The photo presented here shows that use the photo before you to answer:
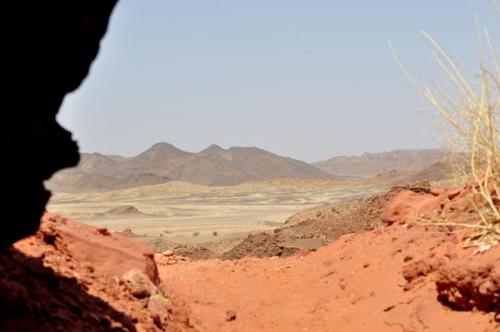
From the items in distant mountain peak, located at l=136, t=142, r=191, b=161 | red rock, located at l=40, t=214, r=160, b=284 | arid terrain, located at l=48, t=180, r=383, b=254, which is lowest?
arid terrain, located at l=48, t=180, r=383, b=254

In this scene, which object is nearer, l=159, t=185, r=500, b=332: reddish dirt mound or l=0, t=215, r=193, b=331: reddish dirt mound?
l=0, t=215, r=193, b=331: reddish dirt mound

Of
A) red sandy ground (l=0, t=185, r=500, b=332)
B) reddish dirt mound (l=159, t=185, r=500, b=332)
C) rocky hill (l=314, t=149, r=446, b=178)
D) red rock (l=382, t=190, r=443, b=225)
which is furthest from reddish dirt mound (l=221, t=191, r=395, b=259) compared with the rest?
rocky hill (l=314, t=149, r=446, b=178)

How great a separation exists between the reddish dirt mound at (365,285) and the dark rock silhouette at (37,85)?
14.0 ft

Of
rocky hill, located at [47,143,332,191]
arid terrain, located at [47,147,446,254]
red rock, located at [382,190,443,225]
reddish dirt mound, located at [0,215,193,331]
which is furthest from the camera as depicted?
rocky hill, located at [47,143,332,191]

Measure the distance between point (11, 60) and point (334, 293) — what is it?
25.7 feet

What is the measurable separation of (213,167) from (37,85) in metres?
106

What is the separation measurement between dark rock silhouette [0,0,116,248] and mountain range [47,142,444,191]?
9228cm

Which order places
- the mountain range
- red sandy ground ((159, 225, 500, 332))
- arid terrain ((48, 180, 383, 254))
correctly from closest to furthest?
1. red sandy ground ((159, 225, 500, 332))
2. arid terrain ((48, 180, 383, 254))
3. the mountain range

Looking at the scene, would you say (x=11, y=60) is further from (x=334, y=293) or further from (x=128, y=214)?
(x=128, y=214)

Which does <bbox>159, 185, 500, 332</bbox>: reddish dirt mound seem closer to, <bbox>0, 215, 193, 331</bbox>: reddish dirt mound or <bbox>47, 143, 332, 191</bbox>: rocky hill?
<bbox>0, 215, 193, 331</bbox>: reddish dirt mound

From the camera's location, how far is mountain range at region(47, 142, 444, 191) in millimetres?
101625

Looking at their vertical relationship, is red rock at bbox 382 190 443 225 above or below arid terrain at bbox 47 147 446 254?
above

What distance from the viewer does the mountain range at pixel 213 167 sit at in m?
102

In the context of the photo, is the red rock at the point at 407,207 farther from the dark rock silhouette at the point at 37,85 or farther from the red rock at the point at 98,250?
the dark rock silhouette at the point at 37,85
